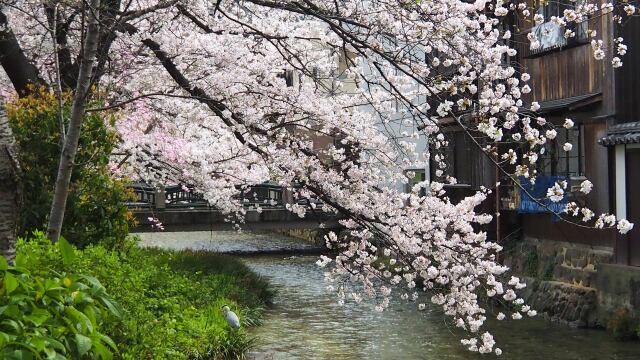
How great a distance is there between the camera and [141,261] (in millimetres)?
10781

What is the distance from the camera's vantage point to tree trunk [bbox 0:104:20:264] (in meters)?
4.38

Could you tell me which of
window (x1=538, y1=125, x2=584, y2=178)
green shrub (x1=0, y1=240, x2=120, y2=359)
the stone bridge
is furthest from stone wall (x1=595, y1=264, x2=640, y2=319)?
green shrub (x1=0, y1=240, x2=120, y2=359)

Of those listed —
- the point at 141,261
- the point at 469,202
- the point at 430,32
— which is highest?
the point at 430,32

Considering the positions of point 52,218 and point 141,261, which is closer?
point 52,218

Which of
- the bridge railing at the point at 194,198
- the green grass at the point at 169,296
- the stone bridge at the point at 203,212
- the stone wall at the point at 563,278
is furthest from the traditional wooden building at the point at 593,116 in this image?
the bridge railing at the point at 194,198

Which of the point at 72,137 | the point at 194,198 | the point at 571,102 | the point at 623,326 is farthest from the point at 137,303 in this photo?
the point at 194,198

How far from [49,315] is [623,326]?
40.4ft

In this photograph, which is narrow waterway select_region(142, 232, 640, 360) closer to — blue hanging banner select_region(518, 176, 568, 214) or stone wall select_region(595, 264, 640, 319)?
stone wall select_region(595, 264, 640, 319)

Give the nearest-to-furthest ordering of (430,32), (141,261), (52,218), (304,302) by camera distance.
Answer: (52,218)
(430,32)
(141,261)
(304,302)

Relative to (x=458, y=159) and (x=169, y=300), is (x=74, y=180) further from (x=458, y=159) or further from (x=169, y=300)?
(x=458, y=159)

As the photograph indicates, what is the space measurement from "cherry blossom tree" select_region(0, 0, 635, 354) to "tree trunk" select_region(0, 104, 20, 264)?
1.82 meters

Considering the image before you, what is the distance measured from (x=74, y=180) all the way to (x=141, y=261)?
2.46 metres

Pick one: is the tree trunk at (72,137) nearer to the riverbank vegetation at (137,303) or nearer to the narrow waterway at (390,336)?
the riverbank vegetation at (137,303)

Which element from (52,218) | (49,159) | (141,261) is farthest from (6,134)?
(141,261)
